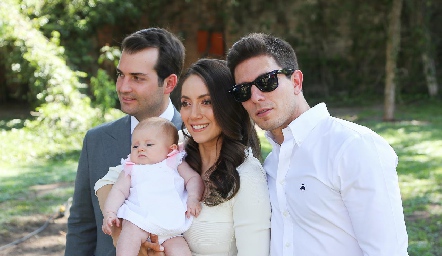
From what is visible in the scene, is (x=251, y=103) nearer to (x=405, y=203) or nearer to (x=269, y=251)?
(x=269, y=251)

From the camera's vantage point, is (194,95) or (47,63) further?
(47,63)

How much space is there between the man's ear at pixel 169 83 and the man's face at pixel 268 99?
2.80ft

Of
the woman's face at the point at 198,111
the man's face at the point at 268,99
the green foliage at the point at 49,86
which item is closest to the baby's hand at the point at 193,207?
the woman's face at the point at 198,111

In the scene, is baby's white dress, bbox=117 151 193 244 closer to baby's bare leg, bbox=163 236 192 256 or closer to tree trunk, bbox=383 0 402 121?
baby's bare leg, bbox=163 236 192 256

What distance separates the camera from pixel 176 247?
2.46m

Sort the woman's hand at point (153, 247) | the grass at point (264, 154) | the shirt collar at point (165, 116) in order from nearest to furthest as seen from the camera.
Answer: the woman's hand at point (153, 247)
the shirt collar at point (165, 116)
the grass at point (264, 154)

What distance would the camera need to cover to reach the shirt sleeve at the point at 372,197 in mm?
2133

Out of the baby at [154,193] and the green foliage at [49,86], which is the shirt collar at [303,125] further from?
the green foliage at [49,86]

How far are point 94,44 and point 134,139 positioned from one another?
14.5 metres

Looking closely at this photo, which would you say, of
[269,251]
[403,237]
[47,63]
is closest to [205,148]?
[269,251]

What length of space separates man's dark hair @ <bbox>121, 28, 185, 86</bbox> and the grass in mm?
3042

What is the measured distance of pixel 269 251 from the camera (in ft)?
7.95

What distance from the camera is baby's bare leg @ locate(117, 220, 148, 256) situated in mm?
2461

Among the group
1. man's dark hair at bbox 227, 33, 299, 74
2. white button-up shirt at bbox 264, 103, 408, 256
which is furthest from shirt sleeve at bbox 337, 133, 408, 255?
man's dark hair at bbox 227, 33, 299, 74
